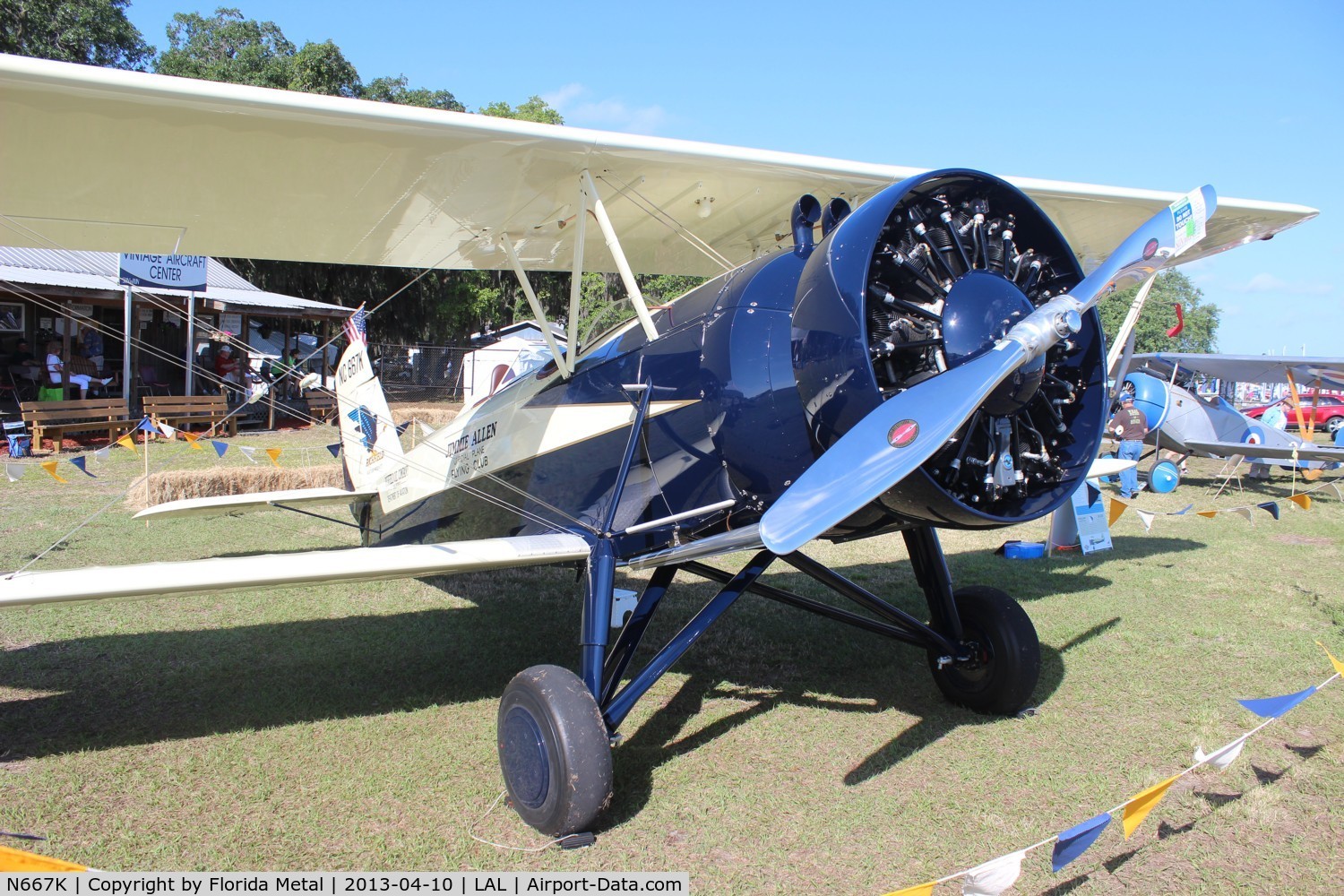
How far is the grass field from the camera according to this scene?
309cm

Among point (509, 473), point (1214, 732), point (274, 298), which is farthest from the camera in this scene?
point (274, 298)

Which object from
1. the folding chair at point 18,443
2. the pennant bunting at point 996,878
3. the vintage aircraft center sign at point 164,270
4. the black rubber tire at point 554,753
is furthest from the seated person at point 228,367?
the pennant bunting at point 996,878

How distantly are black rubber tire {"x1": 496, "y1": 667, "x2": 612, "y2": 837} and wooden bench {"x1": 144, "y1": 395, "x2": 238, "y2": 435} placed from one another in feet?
47.4

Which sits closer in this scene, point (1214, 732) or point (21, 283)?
point (1214, 732)

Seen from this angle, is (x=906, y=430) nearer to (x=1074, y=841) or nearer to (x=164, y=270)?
(x=1074, y=841)

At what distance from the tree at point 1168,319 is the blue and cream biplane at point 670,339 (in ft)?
174

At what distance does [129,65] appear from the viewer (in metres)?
30.3

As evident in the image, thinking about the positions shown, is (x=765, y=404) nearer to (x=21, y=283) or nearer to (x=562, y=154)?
(x=562, y=154)

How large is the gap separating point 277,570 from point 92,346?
68.6 ft

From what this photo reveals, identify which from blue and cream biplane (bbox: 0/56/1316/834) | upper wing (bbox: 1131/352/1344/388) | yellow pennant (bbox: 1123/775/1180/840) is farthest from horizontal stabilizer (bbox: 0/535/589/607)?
upper wing (bbox: 1131/352/1344/388)

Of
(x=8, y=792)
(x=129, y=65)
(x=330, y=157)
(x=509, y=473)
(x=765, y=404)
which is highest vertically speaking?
(x=129, y=65)

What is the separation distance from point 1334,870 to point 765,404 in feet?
8.56

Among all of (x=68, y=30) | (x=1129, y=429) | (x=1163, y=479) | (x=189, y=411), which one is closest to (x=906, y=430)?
(x=1163, y=479)

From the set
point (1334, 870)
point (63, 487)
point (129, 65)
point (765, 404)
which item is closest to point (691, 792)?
point (765, 404)
